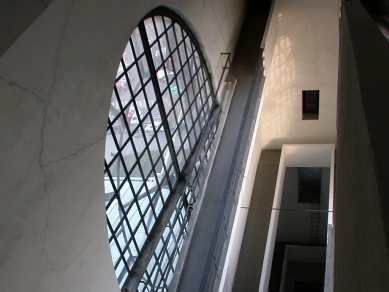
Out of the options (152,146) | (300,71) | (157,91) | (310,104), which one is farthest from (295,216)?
(157,91)

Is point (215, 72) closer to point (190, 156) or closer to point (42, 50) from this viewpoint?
point (190, 156)

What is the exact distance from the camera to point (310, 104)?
1542 centimetres

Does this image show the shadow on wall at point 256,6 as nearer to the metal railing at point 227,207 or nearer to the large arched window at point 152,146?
the metal railing at point 227,207

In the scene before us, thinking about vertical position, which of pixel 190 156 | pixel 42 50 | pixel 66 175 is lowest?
pixel 66 175

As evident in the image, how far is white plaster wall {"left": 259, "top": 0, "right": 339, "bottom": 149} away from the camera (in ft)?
35.2

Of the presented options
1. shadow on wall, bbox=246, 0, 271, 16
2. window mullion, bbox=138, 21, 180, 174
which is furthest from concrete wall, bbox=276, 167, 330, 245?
window mullion, bbox=138, 21, 180, 174

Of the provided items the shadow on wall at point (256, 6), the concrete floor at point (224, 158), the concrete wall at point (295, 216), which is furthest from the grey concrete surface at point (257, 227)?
the shadow on wall at point (256, 6)

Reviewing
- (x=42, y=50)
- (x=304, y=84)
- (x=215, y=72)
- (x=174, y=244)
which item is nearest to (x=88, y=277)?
(x=42, y=50)

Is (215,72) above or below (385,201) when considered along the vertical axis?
above

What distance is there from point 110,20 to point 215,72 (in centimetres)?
392

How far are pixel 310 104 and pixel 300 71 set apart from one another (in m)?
2.23

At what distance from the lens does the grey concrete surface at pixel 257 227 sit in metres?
13.1

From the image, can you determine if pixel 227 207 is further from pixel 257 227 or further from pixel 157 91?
pixel 257 227

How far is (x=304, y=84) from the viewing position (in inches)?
555
